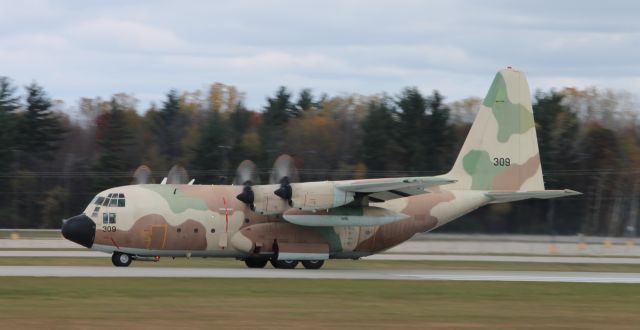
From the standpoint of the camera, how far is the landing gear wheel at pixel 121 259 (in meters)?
30.9

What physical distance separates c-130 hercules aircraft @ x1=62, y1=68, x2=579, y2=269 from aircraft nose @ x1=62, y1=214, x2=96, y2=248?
0.03m

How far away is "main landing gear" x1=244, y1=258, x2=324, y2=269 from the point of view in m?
32.0

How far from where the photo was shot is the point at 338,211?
103ft

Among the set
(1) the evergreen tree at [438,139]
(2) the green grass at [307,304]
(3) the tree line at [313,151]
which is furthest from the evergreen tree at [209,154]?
(2) the green grass at [307,304]

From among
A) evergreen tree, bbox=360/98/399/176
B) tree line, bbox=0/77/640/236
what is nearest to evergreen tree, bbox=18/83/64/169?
tree line, bbox=0/77/640/236

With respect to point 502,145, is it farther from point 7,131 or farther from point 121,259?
point 7,131

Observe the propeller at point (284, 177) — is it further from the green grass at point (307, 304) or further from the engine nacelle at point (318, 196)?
the green grass at point (307, 304)

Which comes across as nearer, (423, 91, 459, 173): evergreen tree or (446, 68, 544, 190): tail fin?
(446, 68, 544, 190): tail fin

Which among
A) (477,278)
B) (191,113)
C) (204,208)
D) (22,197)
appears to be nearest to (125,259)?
(204,208)

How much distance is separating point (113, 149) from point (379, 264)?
42.6m

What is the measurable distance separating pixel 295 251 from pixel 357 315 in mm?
12240

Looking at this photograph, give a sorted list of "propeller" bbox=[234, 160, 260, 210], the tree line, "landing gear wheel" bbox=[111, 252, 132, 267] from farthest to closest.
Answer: the tree line → "propeller" bbox=[234, 160, 260, 210] → "landing gear wheel" bbox=[111, 252, 132, 267]

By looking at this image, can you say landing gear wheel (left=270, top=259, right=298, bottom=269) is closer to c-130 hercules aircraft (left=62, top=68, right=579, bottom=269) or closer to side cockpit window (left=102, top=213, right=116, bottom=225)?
c-130 hercules aircraft (left=62, top=68, right=579, bottom=269)

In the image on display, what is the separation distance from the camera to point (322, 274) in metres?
29.7
